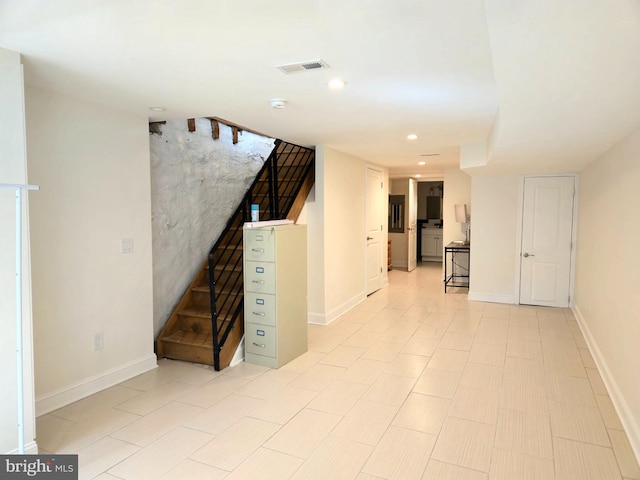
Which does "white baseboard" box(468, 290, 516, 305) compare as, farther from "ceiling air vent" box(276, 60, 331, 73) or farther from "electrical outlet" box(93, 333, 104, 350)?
"electrical outlet" box(93, 333, 104, 350)

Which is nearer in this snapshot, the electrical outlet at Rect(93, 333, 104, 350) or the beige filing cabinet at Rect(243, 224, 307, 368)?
the electrical outlet at Rect(93, 333, 104, 350)

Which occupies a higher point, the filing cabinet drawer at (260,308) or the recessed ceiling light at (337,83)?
the recessed ceiling light at (337,83)

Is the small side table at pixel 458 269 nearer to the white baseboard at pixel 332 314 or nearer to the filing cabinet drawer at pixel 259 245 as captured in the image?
the white baseboard at pixel 332 314

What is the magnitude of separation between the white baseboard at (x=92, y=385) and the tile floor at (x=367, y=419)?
2.6 inches

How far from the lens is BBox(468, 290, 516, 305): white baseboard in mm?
6298

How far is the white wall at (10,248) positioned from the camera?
2.21m

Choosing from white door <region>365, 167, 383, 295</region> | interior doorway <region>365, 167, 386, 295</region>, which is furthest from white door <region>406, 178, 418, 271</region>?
white door <region>365, 167, 383, 295</region>

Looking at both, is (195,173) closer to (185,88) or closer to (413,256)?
(185,88)

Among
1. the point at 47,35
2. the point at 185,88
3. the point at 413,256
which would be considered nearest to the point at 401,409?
the point at 185,88

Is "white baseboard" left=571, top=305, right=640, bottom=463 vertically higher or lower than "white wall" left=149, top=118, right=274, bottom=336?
lower

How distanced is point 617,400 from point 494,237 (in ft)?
11.9

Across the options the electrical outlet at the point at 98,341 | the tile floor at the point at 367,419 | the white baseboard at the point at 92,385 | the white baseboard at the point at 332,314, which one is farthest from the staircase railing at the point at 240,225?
the white baseboard at the point at 332,314

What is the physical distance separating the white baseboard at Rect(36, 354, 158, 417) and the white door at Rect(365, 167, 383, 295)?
3.89 m

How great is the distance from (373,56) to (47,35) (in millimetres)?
1649
